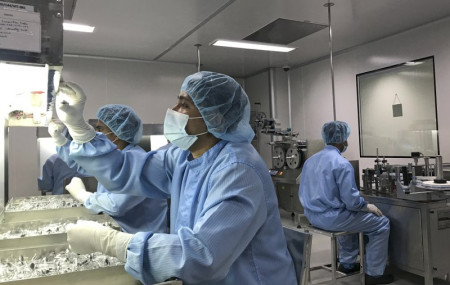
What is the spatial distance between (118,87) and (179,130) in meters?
4.02

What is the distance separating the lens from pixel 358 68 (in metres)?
4.59

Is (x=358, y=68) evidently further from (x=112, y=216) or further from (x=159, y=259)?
(x=159, y=259)

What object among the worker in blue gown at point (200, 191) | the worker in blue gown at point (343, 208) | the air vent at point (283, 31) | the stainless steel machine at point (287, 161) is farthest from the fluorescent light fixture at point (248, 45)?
the worker in blue gown at point (200, 191)

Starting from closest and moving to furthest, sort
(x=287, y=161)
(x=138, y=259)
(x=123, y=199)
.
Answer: (x=138, y=259)
(x=123, y=199)
(x=287, y=161)

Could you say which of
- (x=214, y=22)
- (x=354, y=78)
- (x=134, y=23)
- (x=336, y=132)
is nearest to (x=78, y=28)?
(x=134, y=23)

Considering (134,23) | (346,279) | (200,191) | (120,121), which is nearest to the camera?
(200,191)

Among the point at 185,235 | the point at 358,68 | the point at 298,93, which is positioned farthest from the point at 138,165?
the point at 298,93

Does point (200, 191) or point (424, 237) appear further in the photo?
point (424, 237)

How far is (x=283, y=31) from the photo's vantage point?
3.89 m

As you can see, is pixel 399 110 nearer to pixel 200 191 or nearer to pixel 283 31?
pixel 283 31

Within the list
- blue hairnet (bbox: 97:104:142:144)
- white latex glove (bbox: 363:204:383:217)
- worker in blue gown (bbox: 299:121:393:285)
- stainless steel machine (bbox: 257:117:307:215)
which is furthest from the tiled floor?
blue hairnet (bbox: 97:104:142:144)

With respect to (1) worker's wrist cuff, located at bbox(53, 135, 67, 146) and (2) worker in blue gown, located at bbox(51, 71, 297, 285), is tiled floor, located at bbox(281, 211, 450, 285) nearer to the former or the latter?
(2) worker in blue gown, located at bbox(51, 71, 297, 285)

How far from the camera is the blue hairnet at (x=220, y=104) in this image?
4.03 feet

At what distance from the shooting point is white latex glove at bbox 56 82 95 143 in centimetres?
127
